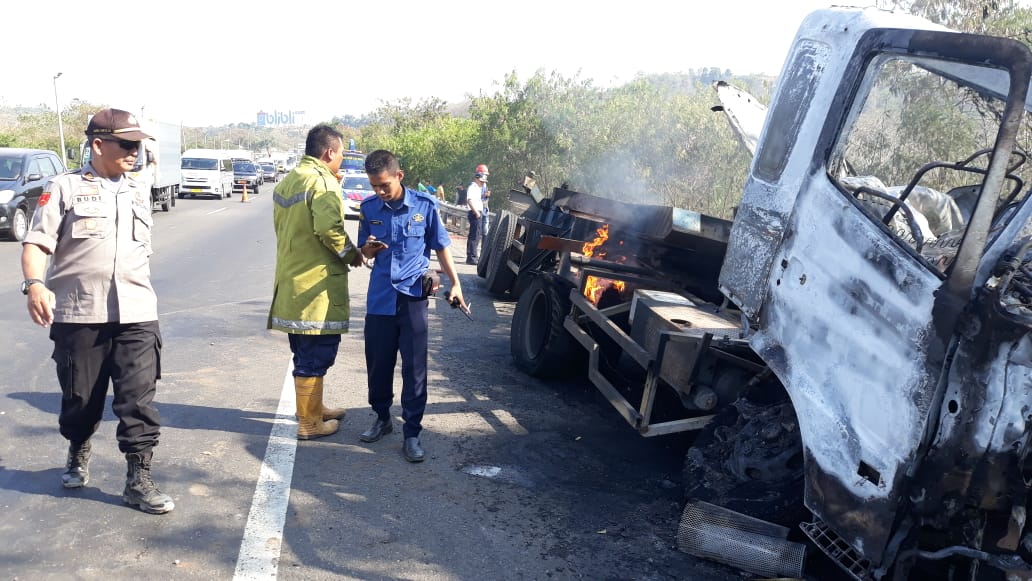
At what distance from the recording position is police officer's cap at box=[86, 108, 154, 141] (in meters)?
3.65

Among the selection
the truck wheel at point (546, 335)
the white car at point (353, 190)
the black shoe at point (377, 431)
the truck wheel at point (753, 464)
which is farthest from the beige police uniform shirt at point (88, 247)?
the white car at point (353, 190)

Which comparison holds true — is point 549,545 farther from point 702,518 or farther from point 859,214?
point 859,214

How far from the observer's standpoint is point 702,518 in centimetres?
374

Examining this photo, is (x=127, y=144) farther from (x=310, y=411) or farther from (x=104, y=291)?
(x=310, y=411)

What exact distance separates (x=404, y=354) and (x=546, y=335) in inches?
74.7

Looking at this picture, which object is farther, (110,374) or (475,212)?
(475,212)

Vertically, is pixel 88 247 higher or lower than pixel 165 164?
higher

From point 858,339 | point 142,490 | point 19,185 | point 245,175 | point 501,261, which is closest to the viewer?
point 858,339

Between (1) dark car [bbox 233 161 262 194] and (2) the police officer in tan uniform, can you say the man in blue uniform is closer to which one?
(2) the police officer in tan uniform

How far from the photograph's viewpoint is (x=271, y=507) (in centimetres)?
399

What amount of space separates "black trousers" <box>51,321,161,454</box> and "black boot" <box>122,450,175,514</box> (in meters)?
0.06

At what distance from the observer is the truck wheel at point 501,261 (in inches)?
389

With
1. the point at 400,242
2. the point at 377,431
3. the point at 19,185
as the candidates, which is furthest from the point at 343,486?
the point at 19,185

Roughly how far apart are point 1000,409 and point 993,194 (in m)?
Answer: 0.74
